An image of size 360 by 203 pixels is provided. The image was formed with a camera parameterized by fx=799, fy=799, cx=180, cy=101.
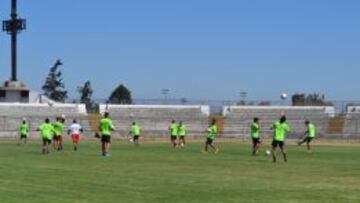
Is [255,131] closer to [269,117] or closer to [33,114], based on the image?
[33,114]

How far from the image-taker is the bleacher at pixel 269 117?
81363 mm

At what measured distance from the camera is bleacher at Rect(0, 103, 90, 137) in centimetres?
7656

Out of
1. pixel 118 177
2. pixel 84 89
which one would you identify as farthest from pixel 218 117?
pixel 84 89

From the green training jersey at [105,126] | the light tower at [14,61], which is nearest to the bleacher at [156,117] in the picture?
the light tower at [14,61]

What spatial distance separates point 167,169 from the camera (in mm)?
26859

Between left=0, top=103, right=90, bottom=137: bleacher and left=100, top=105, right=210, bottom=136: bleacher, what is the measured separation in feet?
10.9

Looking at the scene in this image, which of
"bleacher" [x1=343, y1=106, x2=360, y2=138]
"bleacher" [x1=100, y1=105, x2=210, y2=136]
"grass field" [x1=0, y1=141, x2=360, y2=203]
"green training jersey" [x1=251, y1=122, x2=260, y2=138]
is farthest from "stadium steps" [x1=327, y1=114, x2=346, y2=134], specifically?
"grass field" [x1=0, y1=141, x2=360, y2=203]

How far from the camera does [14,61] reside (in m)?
96.4

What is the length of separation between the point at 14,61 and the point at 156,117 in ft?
71.0

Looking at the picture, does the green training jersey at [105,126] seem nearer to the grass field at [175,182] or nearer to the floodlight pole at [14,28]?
the grass field at [175,182]

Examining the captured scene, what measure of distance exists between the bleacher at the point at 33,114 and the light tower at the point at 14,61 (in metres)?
11.1

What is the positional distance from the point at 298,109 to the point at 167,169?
64.6 metres

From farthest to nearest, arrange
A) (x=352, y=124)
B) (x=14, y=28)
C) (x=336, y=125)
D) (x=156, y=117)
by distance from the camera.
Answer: (x=14, y=28) → (x=156, y=117) → (x=336, y=125) → (x=352, y=124)

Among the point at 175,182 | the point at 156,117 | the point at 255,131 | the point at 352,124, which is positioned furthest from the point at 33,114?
the point at 175,182
